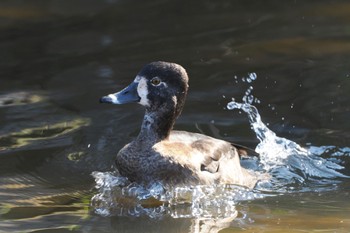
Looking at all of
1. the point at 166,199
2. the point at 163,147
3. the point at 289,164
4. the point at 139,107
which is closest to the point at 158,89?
the point at 163,147

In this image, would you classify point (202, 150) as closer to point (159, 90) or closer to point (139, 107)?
point (159, 90)

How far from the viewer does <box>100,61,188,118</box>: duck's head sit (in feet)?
22.9

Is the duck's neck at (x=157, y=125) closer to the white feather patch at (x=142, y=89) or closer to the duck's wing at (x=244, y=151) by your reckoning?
the white feather patch at (x=142, y=89)

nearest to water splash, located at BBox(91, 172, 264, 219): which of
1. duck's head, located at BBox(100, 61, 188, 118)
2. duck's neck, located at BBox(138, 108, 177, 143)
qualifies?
duck's neck, located at BBox(138, 108, 177, 143)

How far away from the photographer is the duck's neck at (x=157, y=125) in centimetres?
711

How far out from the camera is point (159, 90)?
7.02 m

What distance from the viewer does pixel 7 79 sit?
9.45 metres

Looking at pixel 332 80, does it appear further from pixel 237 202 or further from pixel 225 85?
pixel 237 202

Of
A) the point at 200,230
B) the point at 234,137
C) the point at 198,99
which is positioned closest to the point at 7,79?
the point at 198,99

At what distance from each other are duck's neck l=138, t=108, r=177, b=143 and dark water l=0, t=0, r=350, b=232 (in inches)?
25.5

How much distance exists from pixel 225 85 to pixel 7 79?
243 centimetres

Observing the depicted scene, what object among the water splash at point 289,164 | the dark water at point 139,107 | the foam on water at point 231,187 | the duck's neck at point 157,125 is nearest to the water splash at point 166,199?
the foam on water at point 231,187

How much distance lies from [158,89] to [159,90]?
14mm

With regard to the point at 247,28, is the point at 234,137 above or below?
below
